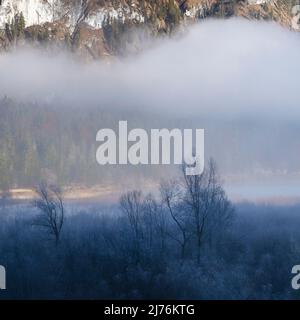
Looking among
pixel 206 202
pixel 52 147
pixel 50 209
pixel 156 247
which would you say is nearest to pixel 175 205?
pixel 206 202

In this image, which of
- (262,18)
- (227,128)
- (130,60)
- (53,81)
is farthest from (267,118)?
(53,81)

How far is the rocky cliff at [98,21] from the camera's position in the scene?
2611 cm

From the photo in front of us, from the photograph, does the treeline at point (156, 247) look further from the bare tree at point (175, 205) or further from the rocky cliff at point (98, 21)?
the rocky cliff at point (98, 21)

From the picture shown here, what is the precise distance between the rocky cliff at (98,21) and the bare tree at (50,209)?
5176mm

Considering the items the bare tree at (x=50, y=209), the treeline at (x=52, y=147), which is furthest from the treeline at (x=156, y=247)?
the treeline at (x=52, y=147)

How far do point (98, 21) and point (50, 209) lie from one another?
23.3 feet

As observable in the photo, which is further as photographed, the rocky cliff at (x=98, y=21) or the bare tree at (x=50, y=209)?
the rocky cliff at (x=98, y=21)

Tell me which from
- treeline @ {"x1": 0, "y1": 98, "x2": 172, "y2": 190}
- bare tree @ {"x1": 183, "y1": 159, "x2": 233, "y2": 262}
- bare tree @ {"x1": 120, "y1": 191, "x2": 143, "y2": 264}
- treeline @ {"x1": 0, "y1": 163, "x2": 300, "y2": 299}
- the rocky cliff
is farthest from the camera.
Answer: the rocky cliff

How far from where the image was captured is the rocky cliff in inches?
1028

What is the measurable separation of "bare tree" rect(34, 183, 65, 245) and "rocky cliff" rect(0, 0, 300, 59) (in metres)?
5.18

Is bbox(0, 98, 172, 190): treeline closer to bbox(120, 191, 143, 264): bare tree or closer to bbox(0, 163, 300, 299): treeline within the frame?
bbox(120, 191, 143, 264): bare tree

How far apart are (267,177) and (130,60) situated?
20.4 ft

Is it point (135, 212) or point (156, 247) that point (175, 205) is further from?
point (156, 247)

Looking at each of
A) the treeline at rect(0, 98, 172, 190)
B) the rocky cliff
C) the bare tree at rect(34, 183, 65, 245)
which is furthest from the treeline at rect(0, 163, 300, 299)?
the rocky cliff
